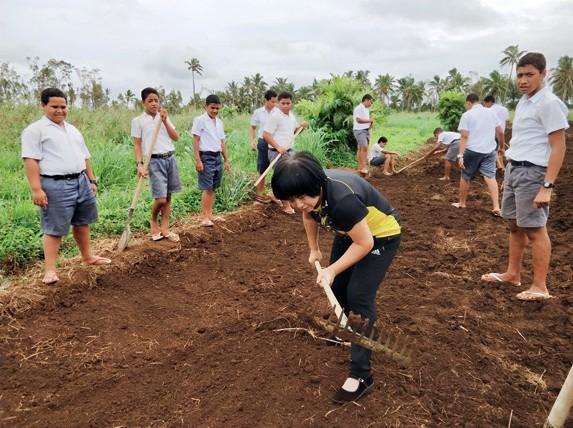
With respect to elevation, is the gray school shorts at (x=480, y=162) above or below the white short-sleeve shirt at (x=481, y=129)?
below

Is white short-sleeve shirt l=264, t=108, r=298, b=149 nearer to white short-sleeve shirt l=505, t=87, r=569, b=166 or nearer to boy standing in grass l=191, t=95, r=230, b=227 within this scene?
boy standing in grass l=191, t=95, r=230, b=227

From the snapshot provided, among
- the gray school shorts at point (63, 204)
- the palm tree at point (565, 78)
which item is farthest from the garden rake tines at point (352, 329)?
the palm tree at point (565, 78)

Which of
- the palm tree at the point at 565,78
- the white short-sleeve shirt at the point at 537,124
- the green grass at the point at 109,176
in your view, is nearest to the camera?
the white short-sleeve shirt at the point at 537,124

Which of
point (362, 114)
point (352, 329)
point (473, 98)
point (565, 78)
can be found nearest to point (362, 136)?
point (362, 114)

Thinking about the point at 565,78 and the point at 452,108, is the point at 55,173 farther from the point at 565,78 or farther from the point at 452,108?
the point at 565,78

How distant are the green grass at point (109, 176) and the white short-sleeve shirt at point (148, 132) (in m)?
1.00

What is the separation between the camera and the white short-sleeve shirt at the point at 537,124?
3059 mm

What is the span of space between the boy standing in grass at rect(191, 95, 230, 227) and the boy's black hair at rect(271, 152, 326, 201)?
3405 mm

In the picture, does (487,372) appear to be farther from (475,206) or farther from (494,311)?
(475,206)

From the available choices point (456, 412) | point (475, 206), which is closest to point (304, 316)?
point (456, 412)

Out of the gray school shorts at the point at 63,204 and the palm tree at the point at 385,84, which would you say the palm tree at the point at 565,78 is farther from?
the gray school shorts at the point at 63,204

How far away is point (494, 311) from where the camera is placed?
331 centimetres

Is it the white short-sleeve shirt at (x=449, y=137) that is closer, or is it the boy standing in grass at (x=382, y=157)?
the white short-sleeve shirt at (x=449, y=137)

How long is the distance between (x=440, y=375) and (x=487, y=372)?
0.31 m
